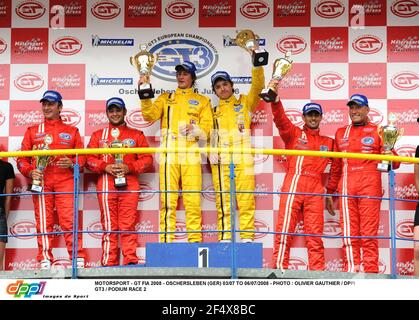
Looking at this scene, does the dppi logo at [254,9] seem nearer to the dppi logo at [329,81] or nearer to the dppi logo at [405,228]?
the dppi logo at [329,81]

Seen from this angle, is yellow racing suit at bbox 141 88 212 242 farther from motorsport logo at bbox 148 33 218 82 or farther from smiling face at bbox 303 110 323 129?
smiling face at bbox 303 110 323 129

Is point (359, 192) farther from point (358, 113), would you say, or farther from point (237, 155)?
point (237, 155)

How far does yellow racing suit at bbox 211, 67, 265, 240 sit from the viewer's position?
745cm

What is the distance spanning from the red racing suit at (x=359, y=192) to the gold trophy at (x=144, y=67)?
1.64m

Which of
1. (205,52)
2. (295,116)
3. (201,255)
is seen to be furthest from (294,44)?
(201,255)

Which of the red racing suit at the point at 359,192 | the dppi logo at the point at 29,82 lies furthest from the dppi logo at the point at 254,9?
the dppi logo at the point at 29,82

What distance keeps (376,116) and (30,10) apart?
3251mm

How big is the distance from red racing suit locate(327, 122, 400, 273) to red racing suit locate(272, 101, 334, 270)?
0.16m

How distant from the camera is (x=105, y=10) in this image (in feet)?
26.8

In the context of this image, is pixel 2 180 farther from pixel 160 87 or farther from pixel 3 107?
pixel 160 87

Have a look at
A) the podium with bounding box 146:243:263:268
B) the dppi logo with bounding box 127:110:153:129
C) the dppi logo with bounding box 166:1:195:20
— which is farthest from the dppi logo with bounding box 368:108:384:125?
the podium with bounding box 146:243:263:268

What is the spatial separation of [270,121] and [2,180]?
93.0 inches

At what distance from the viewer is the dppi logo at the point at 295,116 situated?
802 cm
